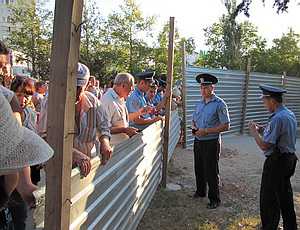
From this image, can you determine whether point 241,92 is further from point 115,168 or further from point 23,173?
point 23,173

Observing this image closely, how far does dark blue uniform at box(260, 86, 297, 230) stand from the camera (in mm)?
4914

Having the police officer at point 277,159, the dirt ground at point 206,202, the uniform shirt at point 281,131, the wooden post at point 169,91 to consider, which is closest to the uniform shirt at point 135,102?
the wooden post at point 169,91

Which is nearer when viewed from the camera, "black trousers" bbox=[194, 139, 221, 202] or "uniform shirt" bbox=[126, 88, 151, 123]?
"uniform shirt" bbox=[126, 88, 151, 123]

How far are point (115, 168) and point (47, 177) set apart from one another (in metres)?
1.51

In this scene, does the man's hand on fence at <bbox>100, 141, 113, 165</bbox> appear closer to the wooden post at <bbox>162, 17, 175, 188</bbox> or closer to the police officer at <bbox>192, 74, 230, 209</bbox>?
the police officer at <bbox>192, 74, 230, 209</bbox>

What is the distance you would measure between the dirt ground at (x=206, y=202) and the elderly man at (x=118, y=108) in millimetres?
1339

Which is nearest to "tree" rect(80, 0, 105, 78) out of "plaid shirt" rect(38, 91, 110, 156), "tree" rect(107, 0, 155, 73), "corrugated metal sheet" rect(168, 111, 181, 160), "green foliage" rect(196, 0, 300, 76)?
"tree" rect(107, 0, 155, 73)

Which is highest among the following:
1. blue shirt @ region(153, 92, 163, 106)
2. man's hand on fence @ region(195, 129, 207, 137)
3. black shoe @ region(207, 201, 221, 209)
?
blue shirt @ region(153, 92, 163, 106)

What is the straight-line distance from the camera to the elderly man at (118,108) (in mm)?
4574

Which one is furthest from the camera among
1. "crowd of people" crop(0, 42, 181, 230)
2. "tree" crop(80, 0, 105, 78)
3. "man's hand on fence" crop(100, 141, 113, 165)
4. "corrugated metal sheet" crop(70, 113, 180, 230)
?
"tree" crop(80, 0, 105, 78)

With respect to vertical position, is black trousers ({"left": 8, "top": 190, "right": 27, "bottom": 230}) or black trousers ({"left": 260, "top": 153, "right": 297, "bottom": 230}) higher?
Result: black trousers ({"left": 8, "top": 190, "right": 27, "bottom": 230})

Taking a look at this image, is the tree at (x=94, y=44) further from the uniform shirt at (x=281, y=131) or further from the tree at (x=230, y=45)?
the uniform shirt at (x=281, y=131)

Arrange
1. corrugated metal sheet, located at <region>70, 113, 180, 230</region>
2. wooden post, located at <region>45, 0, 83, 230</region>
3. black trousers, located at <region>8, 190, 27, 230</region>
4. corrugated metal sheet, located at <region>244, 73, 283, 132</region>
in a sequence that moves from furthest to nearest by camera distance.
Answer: corrugated metal sheet, located at <region>244, 73, 283, 132</region> → corrugated metal sheet, located at <region>70, 113, 180, 230</region> → black trousers, located at <region>8, 190, 27, 230</region> → wooden post, located at <region>45, 0, 83, 230</region>

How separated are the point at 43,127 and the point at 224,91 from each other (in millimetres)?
11880
